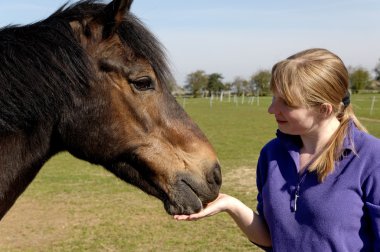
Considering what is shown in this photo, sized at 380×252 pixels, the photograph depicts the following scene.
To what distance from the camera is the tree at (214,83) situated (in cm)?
9619

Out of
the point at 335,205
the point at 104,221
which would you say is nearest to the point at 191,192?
the point at 335,205

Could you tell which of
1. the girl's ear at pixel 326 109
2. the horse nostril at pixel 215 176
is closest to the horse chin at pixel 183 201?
the horse nostril at pixel 215 176

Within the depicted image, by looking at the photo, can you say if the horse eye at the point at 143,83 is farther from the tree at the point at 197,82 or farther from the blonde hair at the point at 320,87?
the tree at the point at 197,82

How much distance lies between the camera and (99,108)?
2.44 meters

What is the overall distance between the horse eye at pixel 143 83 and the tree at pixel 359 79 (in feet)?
312

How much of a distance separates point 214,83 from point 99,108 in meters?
94.4

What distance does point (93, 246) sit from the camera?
6.40 metres

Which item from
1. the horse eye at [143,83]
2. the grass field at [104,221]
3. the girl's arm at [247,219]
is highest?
the horse eye at [143,83]

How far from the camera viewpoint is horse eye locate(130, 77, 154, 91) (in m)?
2.50

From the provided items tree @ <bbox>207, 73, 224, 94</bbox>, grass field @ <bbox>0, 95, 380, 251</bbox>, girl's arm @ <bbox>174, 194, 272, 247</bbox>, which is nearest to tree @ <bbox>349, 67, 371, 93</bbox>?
tree @ <bbox>207, 73, 224, 94</bbox>

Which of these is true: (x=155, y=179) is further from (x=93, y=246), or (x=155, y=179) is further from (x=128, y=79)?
(x=93, y=246)

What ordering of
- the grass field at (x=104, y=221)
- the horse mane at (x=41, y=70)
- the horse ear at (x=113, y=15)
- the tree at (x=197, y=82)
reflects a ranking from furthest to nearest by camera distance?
the tree at (x=197, y=82) < the grass field at (x=104, y=221) < the horse ear at (x=113, y=15) < the horse mane at (x=41, y=70)

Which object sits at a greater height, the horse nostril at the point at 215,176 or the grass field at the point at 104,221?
the horse nostril at the point at 215,176

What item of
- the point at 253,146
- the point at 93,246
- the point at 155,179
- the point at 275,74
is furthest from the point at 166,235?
the point at 253,146
